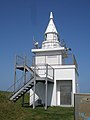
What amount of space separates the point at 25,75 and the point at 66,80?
189 inches

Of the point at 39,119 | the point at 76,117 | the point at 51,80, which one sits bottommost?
the point at 39,119

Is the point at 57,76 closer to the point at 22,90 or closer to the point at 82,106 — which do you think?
the point at 22,90

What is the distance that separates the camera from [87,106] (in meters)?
7.86

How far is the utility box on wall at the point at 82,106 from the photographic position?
7844mm

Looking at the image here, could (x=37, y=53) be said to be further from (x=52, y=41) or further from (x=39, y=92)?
(x=39, y=92)

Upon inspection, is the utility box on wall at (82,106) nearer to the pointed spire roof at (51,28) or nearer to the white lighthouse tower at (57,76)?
the white lighthouse tower at (57,76)

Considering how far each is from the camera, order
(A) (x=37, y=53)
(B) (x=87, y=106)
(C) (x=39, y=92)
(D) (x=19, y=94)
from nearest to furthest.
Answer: (B) (x=87, y=106)
(D) (x=19, y=94)
(C) (x=39, y=92)
(A) (x=37, y=53)

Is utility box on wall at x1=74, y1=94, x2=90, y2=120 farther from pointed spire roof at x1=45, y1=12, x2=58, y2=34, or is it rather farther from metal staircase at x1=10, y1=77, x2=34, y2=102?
pointed spire roof at x1=45, y1=12, x2=58, y2=34

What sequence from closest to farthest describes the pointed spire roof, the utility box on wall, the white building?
the utility box on wall, the white building, the pointed spire roof

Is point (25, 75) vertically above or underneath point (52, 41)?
underneath

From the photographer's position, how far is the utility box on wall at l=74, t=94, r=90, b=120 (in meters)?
7.84

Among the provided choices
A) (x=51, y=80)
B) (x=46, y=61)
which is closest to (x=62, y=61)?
(x=46, y=61)

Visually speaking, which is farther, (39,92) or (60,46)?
(60,46)

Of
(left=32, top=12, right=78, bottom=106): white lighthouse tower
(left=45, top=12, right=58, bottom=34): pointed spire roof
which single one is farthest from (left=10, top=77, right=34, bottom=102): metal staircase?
(left=45, top=12, right=58, bottom=34): pointed spire roof
